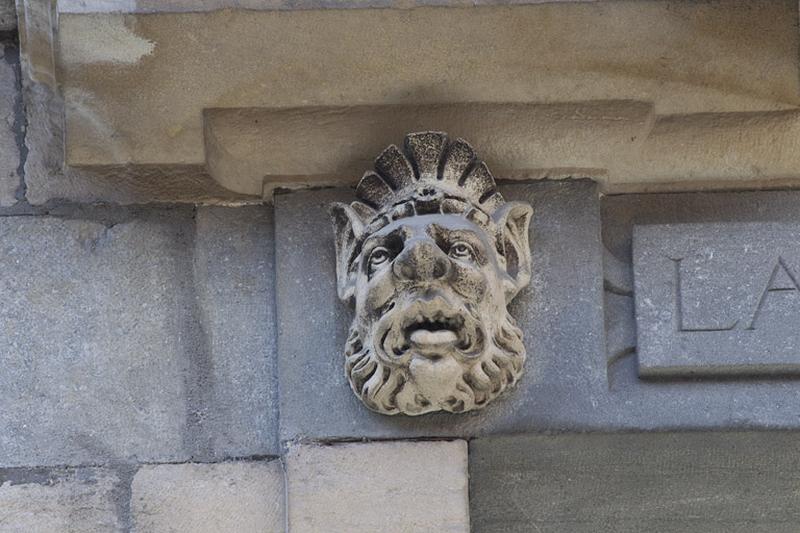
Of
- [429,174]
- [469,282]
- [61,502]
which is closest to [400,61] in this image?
[429,174]

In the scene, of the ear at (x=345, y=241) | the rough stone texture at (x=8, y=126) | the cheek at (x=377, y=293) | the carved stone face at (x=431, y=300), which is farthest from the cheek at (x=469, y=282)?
the rough stone texture at (x=8, y=126)

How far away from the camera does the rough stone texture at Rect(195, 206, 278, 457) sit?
3096 mm

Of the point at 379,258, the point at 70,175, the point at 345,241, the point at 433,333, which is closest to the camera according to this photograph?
the point at 433,333

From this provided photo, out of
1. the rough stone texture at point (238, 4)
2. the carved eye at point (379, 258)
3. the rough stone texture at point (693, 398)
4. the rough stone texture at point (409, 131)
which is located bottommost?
the rough stone texture at point (693, 398)

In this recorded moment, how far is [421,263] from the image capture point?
2.91m

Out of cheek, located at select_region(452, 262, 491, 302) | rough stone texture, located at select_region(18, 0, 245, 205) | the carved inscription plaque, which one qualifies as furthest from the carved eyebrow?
the carved inscription plaque

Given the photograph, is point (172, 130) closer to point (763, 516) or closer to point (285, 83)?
point (285, 83)

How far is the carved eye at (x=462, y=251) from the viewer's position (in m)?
2.98

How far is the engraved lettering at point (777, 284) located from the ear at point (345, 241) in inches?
28.2

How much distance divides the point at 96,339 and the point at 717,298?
1.12m

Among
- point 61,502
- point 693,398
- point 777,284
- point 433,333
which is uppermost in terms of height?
point 777,284

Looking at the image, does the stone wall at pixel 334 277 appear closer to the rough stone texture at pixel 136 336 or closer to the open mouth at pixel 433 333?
the rough stone texture at pixel 136 336

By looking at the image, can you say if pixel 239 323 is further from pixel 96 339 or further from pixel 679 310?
pixel 679 310

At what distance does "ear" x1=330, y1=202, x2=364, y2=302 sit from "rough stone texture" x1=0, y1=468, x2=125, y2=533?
1.73ft
